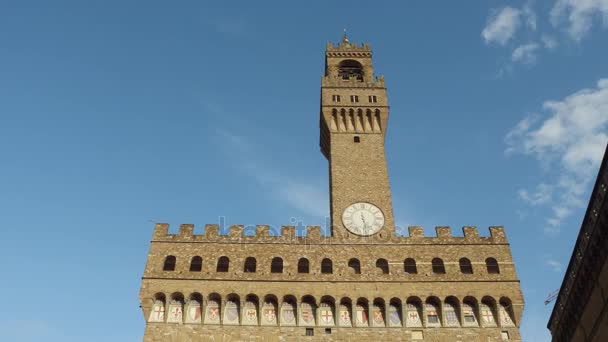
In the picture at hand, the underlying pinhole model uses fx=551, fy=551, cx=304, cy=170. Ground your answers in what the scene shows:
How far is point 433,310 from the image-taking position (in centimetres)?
2836

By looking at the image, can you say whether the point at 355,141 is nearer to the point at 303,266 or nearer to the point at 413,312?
the point at 303,266

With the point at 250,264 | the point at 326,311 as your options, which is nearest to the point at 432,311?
the point at 326,311

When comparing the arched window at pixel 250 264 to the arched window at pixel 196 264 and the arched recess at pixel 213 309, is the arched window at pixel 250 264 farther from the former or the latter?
the arched window at pixel 196 264

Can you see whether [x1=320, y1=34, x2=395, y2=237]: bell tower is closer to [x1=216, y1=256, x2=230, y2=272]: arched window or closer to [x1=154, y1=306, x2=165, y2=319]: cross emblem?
[x1=216, y1=256, x2=230, y2=272]: arched window

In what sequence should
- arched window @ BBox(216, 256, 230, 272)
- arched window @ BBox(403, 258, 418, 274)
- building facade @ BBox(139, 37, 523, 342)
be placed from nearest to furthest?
building facade @ BBox(139, 37, 523, 342)
arched window @ BBox(403, 258, 418, 274)
arched window @ BBox(216, 256, 230, 272)

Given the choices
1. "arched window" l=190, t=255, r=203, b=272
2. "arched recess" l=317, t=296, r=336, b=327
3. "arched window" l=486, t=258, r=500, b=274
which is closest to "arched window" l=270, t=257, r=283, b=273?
"arched recess" l=317, t=296, r=336, b=327

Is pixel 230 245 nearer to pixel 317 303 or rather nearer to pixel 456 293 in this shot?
pixel 317 303

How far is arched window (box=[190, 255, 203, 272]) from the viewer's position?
29.5m

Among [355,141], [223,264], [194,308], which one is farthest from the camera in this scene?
[355,141]

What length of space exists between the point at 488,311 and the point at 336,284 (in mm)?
7872

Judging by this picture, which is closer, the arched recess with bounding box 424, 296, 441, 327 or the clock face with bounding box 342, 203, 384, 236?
the arched recess with bounding box 424, 296, 441, 327

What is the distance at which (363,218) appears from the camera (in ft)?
105

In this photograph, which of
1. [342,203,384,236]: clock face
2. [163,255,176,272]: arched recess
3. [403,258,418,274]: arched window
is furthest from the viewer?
[342,203,384,236]: clock face

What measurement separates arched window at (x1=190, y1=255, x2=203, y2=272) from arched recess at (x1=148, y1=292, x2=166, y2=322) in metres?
2.18
